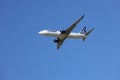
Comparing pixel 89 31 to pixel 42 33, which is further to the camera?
pixel 89 31

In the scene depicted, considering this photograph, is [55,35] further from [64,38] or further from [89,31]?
[89,31]

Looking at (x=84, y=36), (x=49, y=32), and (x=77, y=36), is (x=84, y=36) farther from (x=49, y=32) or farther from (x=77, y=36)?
(x=49, y=32)

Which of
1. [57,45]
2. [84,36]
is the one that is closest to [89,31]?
[84,36]

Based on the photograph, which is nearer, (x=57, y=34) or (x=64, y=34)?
(x=57, y=34)

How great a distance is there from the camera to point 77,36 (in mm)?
168875

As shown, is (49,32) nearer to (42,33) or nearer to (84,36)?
(42,33)

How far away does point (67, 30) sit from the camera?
165375mm

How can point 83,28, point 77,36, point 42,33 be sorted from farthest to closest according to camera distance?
1. point 83,28
2. point 77,36
3. point 42,33

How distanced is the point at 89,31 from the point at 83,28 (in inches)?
349

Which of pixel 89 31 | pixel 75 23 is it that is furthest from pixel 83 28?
pixel 75 23

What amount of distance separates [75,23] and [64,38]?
31.5 ft

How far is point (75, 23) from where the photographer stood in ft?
528

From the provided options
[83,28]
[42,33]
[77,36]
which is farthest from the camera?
[83,28]

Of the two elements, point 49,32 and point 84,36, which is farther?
point 84,36
